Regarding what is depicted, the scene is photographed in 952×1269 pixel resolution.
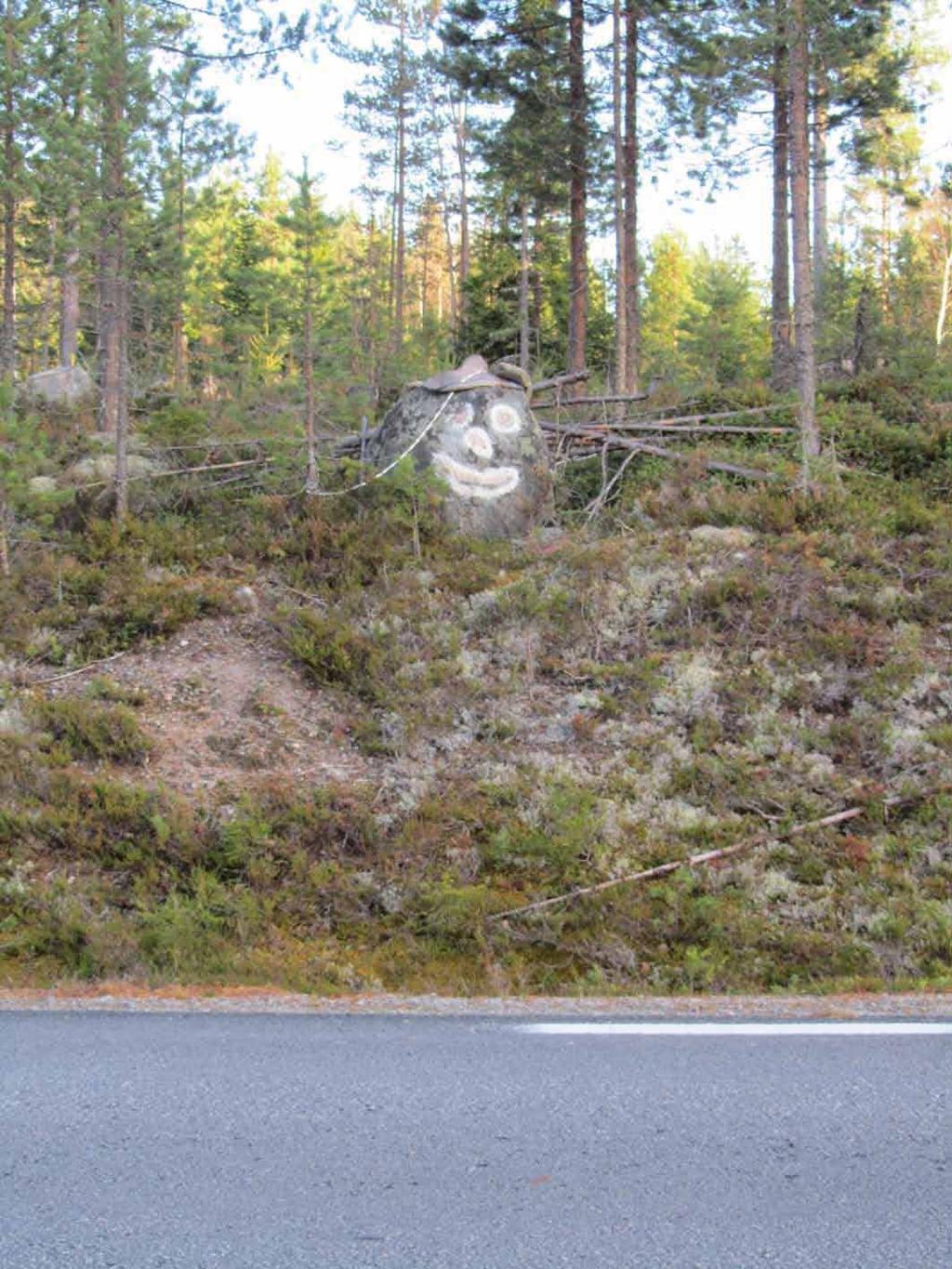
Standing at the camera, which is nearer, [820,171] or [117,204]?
[117,204]

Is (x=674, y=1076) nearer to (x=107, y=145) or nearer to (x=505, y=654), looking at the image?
(x=505, y=654)

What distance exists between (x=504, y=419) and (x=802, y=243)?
469 centimetres

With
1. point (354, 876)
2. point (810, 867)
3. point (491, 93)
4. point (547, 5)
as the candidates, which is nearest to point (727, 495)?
point (810, 867)

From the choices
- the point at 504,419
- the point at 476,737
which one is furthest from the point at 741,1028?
the point at 504,419

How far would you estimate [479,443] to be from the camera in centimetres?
1496

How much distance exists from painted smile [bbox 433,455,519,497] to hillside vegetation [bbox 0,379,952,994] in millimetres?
727

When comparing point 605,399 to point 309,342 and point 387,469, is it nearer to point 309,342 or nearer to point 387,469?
point 387,469

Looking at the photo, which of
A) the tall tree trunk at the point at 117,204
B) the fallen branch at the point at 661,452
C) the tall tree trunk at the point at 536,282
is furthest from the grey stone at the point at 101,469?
the tall tree trunk at the point at 536,282

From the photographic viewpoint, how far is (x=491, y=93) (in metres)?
21.8

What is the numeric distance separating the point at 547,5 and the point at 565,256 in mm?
7475

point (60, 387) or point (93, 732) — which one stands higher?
point (60, 387)

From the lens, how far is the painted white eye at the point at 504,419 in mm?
15172

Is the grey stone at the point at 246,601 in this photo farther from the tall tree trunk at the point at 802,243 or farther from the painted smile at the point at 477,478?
the tall tree trunk at the point at 802,243

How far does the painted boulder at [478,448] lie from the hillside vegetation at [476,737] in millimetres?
605
